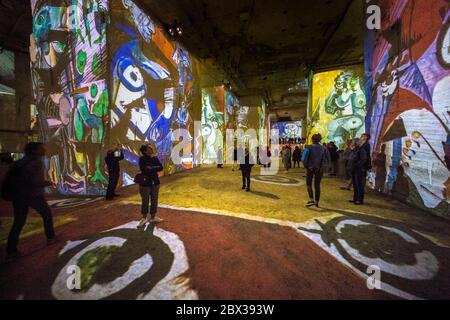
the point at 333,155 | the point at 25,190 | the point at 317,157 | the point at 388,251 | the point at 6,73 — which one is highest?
the point at 6,73

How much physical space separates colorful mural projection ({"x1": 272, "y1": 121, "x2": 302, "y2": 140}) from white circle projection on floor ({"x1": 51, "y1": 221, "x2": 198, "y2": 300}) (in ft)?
134

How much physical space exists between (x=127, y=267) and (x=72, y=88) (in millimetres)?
7102

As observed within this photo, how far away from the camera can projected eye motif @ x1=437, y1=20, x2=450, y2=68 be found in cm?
437

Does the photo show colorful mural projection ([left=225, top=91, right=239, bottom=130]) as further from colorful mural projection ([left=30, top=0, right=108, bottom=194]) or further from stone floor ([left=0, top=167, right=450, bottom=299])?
stone floor ([left=0, top=167, right=450, bottom=299])

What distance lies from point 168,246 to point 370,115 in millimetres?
8751

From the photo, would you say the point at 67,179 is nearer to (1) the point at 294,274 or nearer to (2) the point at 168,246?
(2) the point at 168,246

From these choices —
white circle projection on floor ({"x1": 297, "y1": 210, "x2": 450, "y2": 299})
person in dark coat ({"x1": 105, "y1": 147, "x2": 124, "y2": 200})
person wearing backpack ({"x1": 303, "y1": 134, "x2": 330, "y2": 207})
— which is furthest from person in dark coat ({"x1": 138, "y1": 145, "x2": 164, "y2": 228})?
person wearing backpack ({"x1": 303, "y1": 134, "x2": 330, "y2": 207})

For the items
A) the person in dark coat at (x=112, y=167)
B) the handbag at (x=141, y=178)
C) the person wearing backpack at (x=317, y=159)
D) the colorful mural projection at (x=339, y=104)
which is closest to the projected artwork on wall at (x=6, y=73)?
the person in dark coat at (x=112, y=167)

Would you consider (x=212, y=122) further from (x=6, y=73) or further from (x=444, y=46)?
(x=444, y=46)

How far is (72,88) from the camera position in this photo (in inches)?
273

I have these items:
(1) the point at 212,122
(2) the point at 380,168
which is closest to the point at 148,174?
(2) the point at 380,168

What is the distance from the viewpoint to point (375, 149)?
23.9ft

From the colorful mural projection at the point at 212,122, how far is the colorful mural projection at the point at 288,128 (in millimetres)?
26485

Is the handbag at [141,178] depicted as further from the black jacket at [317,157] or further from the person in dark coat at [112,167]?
the black jacket at [317,157]
